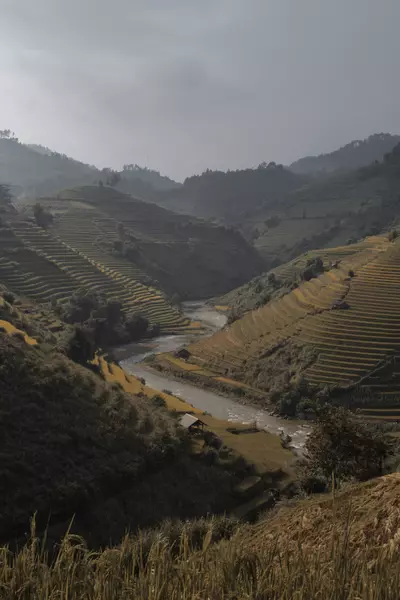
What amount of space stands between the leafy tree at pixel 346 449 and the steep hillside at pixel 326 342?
10585mm

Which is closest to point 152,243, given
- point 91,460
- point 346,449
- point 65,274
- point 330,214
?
point 65,274

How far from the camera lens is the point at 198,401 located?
26500mm

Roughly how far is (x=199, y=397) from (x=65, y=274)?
2286 centimetres

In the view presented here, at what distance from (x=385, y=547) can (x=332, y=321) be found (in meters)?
24.4

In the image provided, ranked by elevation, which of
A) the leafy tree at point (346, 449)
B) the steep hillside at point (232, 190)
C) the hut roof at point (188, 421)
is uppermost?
the steep hillside at point (232, 190)

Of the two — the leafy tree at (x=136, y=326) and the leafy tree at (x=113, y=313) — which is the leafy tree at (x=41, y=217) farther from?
the leafy tree at (x=136, y=326)

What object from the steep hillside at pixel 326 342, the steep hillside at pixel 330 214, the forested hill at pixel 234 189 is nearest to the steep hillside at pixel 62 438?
the steep hillside at pixel 326 342

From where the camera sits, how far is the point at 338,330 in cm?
2727

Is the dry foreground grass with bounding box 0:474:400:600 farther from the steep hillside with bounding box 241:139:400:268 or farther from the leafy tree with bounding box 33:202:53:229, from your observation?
the steep hillside with bounding box 241:139:400:268

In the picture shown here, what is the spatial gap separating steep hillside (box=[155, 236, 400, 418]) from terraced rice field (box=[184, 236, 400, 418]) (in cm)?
5

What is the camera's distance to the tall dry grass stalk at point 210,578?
11.5ft

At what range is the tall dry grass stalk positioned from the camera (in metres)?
3.50

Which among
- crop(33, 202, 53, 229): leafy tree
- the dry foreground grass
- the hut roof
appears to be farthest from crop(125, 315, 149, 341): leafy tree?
the dry foreground grass

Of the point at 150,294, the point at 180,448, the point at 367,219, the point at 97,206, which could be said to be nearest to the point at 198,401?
the point at 180,448
